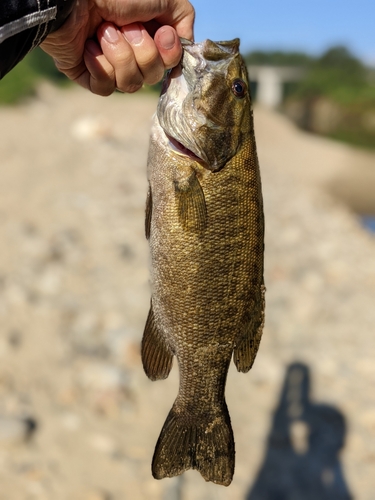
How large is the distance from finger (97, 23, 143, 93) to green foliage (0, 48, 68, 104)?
21.9m

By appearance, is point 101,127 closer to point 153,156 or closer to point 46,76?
point 153,156

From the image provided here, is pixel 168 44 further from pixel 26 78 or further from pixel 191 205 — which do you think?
pixel 26 78

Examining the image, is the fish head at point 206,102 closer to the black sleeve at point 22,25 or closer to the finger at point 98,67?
the finger at point 98,67

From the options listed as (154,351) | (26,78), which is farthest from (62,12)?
(26,78)

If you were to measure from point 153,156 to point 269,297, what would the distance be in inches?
235

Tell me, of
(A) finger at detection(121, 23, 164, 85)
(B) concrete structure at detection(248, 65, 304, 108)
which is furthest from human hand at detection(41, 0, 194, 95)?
(B) concrete structure at detection(248, 65, 304, 108)

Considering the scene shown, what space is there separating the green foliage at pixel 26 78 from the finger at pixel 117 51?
21.9 metres

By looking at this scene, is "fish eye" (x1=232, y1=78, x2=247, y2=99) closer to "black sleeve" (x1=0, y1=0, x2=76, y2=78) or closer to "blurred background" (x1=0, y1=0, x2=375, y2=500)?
"black sleeve" (x1=0, y1=0, x2=76, y2=78)

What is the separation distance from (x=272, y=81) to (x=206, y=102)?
62135 millimetres

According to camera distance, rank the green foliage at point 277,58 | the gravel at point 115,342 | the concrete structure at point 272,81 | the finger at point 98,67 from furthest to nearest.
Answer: the green foliage at point 277,58
the concrete structure at point 272,81
the gravel at point 115,342
the finger at point 98,67

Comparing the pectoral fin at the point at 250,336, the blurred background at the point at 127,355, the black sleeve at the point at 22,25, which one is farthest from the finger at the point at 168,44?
the blurred background at the point at 127,355

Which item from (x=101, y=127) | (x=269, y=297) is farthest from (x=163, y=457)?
(x=101, y=127)

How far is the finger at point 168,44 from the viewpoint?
244 cm

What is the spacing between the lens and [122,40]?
8.32 ft
